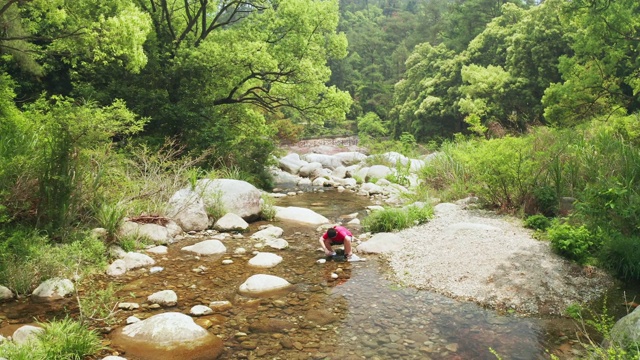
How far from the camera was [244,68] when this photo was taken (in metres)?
14.1

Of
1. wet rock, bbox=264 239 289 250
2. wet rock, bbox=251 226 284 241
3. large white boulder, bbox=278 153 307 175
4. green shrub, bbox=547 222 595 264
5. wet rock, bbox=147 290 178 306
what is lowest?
large white boulder, bbox=278 153 307 175

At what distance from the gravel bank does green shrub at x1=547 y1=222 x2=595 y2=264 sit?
18cm

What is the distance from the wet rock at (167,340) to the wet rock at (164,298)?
78cm

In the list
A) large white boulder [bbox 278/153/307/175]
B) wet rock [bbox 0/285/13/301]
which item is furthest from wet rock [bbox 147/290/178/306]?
large white boulder [bbox 278/153/307/175]

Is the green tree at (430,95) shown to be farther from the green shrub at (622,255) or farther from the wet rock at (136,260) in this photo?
the wet rock at (136,260)

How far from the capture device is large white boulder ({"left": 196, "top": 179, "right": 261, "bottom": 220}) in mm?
10133

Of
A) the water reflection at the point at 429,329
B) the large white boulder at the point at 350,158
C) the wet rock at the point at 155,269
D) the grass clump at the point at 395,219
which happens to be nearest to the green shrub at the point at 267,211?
the grass clump at the point at 395,219

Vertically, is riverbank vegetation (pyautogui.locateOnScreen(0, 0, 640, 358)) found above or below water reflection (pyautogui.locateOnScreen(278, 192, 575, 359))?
above

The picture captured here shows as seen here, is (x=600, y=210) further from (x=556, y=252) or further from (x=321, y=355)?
(x=321, y=355)

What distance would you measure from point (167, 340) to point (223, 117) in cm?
1161

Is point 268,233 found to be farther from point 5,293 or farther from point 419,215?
point 5,293

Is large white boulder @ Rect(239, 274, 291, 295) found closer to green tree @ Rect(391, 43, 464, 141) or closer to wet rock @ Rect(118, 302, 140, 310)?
wet rock @ Rect(118, 302, 140, 310)

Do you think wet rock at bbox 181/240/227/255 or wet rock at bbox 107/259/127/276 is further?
wet rock at bbox 181/240/227/255

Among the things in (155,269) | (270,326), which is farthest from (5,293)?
(270,326)
